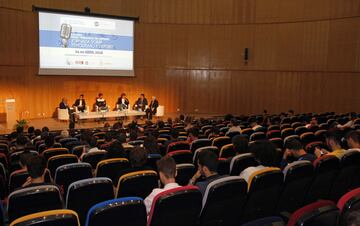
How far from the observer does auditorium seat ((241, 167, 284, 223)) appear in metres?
3.58

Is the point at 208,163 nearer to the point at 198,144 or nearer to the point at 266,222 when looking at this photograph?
the point at 266,222

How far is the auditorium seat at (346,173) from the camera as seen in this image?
4535 mm

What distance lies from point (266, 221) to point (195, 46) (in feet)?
57.8

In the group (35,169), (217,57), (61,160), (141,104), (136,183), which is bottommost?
(61,160)

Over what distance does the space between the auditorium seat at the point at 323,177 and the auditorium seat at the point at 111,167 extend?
255 cm

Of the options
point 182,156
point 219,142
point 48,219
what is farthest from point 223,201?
point 219,142

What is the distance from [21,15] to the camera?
50.1 feet

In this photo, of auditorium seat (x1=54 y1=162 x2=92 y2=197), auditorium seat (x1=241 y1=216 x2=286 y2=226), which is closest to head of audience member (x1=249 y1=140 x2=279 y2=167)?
auditorium seat (x1=241 y1=216 x2=286 y2=226)

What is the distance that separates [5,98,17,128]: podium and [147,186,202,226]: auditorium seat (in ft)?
42.8

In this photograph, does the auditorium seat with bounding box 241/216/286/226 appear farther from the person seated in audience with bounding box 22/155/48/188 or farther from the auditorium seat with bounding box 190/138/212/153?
the auditorium seat with bounding box 190/138/212/153

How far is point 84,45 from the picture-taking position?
16234mm

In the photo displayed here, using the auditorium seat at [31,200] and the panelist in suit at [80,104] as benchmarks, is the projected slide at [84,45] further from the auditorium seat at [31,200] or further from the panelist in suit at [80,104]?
the auditorium seat at [31,200]

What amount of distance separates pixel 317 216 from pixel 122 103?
15.6m

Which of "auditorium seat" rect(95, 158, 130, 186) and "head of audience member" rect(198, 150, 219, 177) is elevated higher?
"head of audience member" rect(198, 150, 219, 177)
